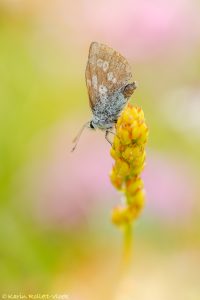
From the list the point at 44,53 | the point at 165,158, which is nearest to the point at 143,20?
the point at 44,53

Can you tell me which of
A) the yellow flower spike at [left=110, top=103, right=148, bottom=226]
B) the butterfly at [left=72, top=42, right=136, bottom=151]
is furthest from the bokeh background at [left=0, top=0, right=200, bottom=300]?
the butterfly at [left=72, top=42, right=136, bottom=151]

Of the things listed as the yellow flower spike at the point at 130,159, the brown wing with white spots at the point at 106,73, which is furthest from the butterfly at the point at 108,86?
the yellow flower spike at the point at 130,159

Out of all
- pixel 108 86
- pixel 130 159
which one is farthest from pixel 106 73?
pixel 130 159

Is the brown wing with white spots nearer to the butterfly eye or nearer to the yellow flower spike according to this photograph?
the butterfly eye

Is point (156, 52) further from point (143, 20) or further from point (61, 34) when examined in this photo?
point (61, 34)

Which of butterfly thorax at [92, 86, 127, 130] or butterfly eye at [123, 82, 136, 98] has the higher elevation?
butterfly eye at [123, 82, 136, 98]

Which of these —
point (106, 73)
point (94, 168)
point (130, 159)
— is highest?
point (106, 73)

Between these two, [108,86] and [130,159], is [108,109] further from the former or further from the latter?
[130,159]
